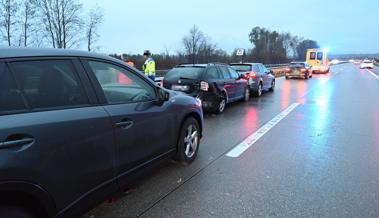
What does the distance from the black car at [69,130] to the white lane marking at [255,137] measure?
208 centimetres

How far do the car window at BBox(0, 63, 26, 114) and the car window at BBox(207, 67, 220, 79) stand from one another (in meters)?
7.72

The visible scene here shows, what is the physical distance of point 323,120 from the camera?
9414 millimetres

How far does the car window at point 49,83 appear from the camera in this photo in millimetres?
2802

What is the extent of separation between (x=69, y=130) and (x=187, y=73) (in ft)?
23.6


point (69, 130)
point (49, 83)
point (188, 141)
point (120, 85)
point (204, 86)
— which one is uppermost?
point (49, 83)

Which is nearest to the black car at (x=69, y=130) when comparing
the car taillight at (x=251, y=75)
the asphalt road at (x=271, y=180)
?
the asphalt road at (x=271, y=180)

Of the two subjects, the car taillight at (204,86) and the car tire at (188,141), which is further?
the car taillight at (204,86)

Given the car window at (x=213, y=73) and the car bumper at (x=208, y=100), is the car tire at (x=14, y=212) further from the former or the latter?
the car window at (x=213, y=73)

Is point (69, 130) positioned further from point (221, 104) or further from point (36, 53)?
point (221, 104)

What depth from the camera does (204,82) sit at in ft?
32.5

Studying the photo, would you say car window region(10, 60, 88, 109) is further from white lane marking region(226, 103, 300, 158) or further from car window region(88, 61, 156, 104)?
white lane marking region(226, 103, 300, 158)

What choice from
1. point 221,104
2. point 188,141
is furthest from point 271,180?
point 221,104

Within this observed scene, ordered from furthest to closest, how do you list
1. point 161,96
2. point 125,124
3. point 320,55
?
point 320,55 → point 161,96 → point 125,124

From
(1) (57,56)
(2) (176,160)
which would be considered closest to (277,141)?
(2) (176,160)
